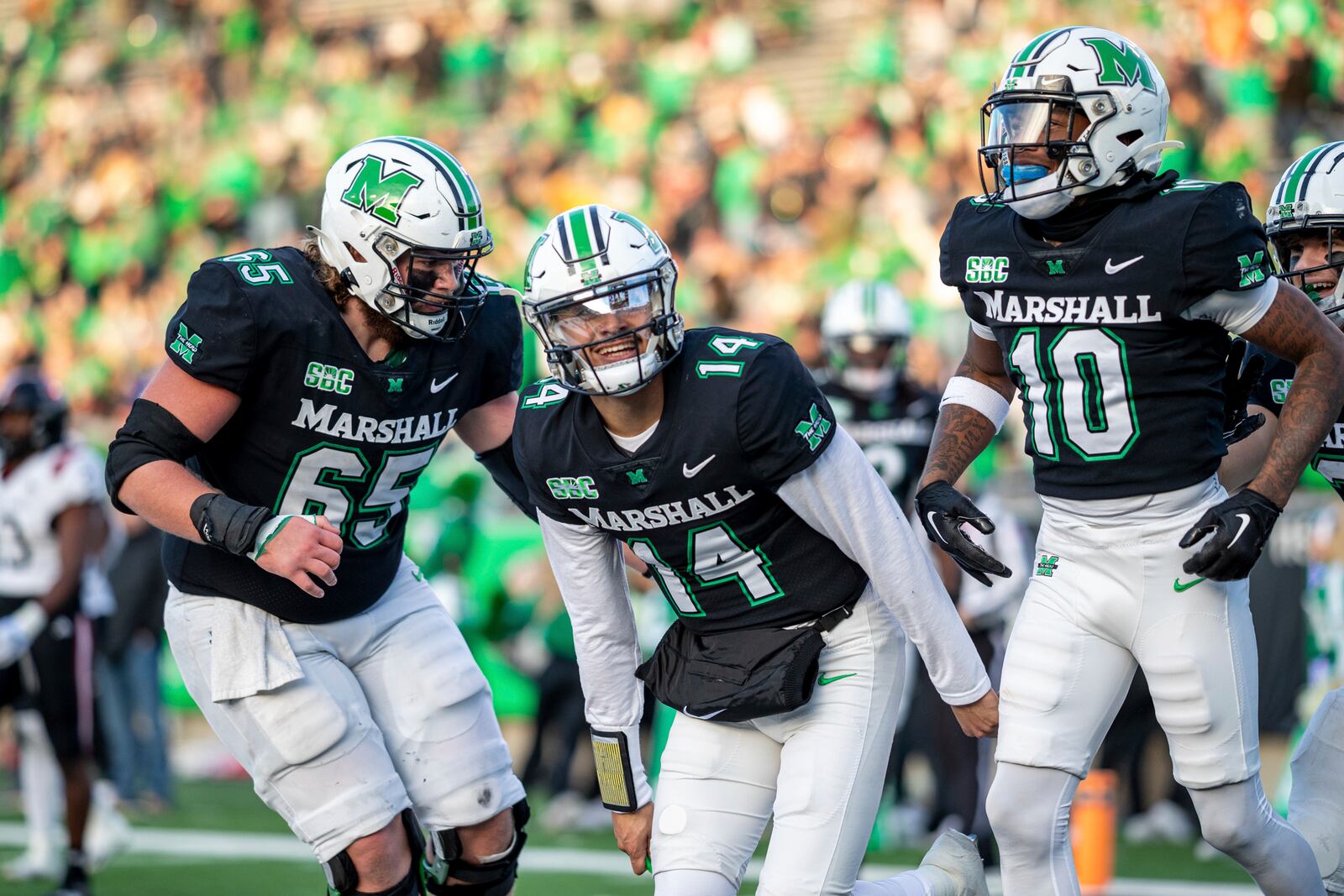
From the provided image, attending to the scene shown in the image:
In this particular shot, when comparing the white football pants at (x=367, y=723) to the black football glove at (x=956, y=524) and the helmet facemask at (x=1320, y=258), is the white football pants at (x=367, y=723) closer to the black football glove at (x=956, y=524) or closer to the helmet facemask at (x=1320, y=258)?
the black football glove at (x=956, y=524)

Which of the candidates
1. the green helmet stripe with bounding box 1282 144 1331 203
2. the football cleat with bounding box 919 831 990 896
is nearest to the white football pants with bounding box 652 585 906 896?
the football cleat with bounding box 919 831 990 896

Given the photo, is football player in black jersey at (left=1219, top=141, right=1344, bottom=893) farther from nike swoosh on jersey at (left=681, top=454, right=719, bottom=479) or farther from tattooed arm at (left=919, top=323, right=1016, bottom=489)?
nike swoosh on jersey at (left=681, top=454, right=719, bottom=479)

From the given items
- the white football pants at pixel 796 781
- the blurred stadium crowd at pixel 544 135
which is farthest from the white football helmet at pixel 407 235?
the blurred stadium crowd at pixel 544 135

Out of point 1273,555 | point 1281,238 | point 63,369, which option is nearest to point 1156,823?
point 1273,555

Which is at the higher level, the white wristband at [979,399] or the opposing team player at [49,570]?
the white wristband at [979,399]

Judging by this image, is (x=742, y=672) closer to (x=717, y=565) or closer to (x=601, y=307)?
(x=717, y=565)

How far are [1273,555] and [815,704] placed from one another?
4442 mm

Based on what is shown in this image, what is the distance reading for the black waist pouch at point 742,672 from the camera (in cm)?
329

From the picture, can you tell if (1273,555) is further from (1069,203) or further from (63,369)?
(63,369)

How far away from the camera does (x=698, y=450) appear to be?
126 inches

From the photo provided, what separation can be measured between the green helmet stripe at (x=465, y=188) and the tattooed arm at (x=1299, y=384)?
1.71m

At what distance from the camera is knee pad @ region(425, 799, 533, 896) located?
390 cm

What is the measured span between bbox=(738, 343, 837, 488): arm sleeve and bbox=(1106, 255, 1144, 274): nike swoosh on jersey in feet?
2.25

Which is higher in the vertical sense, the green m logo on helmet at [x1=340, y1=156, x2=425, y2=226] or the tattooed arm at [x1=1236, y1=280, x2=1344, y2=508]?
the green m logo on helmet at [x1=340, y1=156, x2=425, y2=226]
